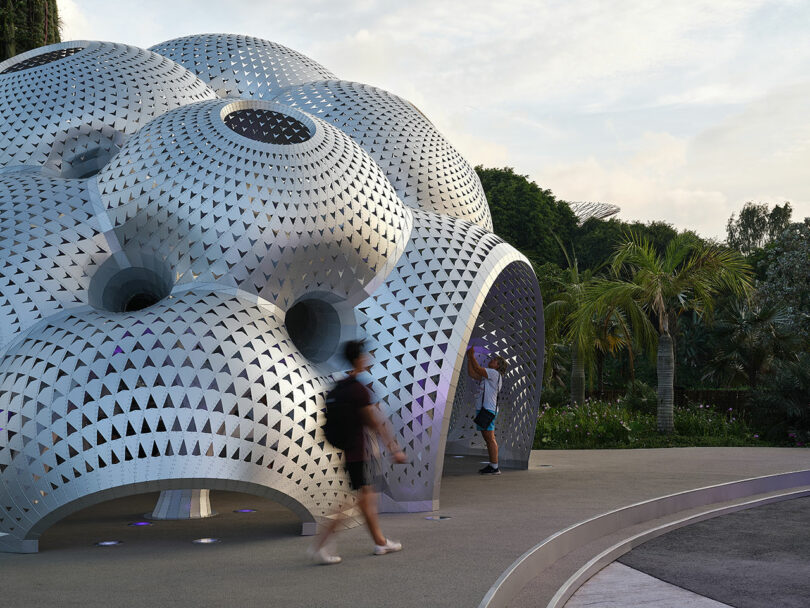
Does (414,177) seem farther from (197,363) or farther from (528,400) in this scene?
(197,363)

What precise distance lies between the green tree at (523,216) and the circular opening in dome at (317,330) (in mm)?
30066

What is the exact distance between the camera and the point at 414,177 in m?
11.6

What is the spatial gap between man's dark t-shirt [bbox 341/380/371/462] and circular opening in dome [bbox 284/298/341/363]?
2962 mm

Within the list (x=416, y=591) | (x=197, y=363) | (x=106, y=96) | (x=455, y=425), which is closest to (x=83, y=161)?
(x=106, y=96)

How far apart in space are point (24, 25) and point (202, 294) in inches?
813

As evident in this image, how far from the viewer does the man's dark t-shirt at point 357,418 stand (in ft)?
19.7

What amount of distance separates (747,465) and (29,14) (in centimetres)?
2429

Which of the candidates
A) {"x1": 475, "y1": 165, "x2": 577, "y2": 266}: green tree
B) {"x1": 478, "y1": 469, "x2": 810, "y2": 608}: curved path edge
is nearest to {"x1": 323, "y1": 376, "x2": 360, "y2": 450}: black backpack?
{"x1": 478, "y1": 469, "x2": 810, "y2": 608}: curved path edge

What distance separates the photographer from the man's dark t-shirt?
5.99 m

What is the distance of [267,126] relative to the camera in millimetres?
9094

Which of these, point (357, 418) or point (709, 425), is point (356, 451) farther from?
point (709, 425)

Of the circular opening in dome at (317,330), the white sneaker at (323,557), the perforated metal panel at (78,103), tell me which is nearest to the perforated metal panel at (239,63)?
the perforated metal panel at (78,103)

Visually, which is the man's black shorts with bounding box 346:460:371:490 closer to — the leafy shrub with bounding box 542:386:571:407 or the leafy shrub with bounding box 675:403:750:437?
the leafy shrub with bounding box 675:403:750:437

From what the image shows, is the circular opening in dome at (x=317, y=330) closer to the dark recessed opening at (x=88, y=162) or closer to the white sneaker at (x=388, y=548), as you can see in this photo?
the white sneaker at (x=388, y=548)
